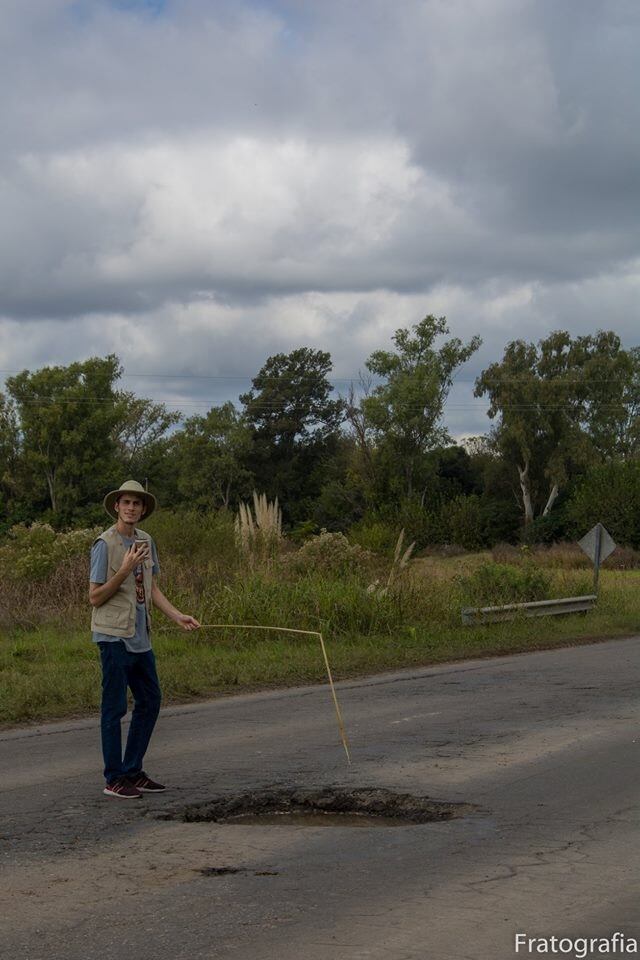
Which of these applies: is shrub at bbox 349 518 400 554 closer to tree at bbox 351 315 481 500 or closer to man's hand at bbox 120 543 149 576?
man's hand at bbox 120 543 149 576

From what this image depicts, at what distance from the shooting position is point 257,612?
18.4 m

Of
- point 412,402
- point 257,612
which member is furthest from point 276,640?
point 412,402

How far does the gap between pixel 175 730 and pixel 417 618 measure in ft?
33.7

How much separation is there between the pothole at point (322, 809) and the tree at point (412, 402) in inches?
2476

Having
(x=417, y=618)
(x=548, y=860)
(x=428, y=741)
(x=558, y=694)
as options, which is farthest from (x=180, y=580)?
(x=548, y=860)

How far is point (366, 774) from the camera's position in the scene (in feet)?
27.9

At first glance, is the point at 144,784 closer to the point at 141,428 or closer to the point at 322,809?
the point at 322,809

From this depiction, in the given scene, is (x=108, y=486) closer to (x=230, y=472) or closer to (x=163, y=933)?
(x=230, y=472)

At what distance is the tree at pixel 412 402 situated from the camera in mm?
70750

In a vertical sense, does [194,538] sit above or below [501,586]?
above

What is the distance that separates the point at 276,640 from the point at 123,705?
10.3 m

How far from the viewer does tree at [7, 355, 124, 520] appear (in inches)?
2778

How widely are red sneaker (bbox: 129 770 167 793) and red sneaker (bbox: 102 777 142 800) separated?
1.2 inches

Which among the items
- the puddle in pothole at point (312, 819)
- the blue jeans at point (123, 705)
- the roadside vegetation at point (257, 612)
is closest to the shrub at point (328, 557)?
the roadside vegetation at point (257, 612)
